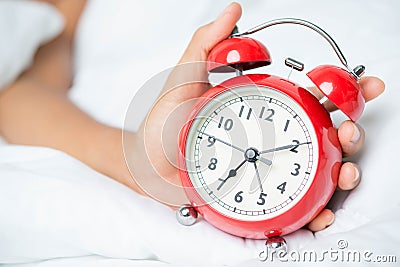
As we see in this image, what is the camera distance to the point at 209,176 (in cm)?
96

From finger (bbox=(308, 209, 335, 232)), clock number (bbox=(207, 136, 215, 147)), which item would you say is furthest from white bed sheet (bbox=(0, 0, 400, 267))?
clock number (bbox=(207, 136, 215, 147))

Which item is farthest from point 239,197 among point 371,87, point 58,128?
point 58,128

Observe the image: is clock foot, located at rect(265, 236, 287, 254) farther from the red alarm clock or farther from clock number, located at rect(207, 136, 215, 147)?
clock number, located at rect(207, 136, 215, 147)

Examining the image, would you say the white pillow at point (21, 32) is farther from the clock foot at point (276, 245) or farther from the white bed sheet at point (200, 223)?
the clock foot at point (276, 245)

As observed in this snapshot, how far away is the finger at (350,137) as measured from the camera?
3.05 feet

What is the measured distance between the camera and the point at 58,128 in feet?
4.47

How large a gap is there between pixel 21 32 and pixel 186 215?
2.44ft

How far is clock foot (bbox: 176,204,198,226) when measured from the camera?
989 mm

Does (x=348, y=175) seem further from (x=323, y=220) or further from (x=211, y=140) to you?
(x=211, y=140)

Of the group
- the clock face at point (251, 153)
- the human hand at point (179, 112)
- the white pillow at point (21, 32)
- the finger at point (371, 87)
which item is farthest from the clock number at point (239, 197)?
the white pillow at point (21, 32)

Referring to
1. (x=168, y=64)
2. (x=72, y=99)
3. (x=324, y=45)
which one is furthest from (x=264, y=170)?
(x=72, y=99)

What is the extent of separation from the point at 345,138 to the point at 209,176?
21 centimetres

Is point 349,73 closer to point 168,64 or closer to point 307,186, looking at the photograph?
point 307,186

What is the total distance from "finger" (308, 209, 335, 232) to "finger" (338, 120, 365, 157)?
3.9 inches
